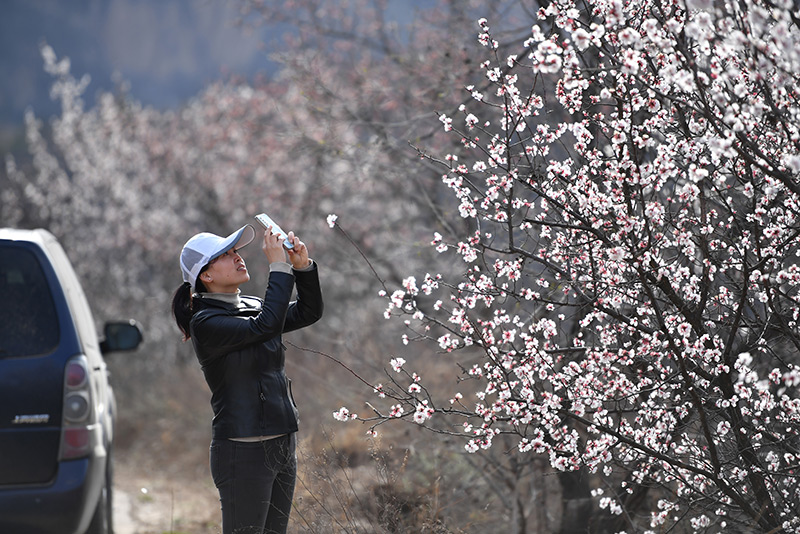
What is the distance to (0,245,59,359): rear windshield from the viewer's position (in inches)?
200

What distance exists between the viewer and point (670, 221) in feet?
11.8

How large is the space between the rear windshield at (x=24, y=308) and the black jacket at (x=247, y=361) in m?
1.56

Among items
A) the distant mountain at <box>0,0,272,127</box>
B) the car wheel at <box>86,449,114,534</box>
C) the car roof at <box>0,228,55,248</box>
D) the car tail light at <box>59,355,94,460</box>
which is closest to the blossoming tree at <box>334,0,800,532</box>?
the car tail light at <box>59,355,94,460</box>

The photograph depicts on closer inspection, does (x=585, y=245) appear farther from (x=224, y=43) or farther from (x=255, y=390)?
(x=224, y=43)

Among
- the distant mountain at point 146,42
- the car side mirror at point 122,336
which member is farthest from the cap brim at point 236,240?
the distant mountain at point 146,42

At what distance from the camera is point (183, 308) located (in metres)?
4.17

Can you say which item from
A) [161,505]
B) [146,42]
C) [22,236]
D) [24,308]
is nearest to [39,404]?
[24,308]

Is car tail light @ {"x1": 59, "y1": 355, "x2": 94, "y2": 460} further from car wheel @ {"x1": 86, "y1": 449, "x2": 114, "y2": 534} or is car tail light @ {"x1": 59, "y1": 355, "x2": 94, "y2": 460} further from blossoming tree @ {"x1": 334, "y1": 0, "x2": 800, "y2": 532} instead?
blossoming tree @ {"x1": 334, "y1": 0, "x2": 800, "y2": 532}

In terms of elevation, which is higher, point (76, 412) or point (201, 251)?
point (201, 251)

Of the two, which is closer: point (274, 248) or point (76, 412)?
point (274, 248)

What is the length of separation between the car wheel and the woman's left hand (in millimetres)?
2389

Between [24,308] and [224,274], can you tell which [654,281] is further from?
[24,308]

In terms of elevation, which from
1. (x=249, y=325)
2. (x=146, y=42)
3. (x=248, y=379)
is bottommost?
(x=248, y=379)

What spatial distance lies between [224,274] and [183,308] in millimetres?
284
